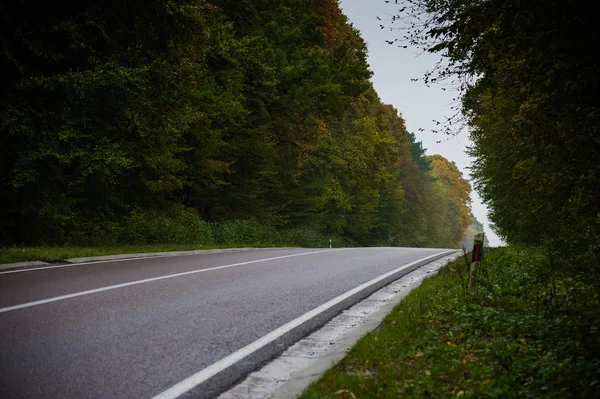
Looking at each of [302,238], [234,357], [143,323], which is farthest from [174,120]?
[234,357]

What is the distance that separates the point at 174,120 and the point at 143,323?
12.5 m

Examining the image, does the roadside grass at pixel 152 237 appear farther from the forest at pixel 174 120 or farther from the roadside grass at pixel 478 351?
the roadside grass at pixel 478 351

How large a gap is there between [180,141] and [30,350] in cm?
1663

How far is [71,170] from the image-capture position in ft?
51.7

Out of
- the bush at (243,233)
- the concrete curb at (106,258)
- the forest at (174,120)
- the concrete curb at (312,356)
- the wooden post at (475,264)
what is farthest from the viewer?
the bush at (243,233)

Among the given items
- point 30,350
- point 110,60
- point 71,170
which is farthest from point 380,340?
point 71,170

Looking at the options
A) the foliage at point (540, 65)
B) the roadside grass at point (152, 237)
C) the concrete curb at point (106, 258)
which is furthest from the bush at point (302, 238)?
the foliage at point (540, 65)

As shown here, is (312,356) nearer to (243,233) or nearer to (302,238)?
(243,233)

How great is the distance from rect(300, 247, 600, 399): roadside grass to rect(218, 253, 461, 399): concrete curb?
0.59 ft

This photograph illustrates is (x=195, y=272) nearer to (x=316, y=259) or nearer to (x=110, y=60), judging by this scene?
(x=316, y=259)

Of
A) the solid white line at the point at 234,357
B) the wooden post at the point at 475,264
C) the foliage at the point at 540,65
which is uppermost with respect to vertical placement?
the foliage at the point at 540,65

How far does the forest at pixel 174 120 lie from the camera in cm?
1383

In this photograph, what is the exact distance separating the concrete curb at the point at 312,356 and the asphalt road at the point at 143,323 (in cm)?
15

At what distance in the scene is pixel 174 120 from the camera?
16953 mm
